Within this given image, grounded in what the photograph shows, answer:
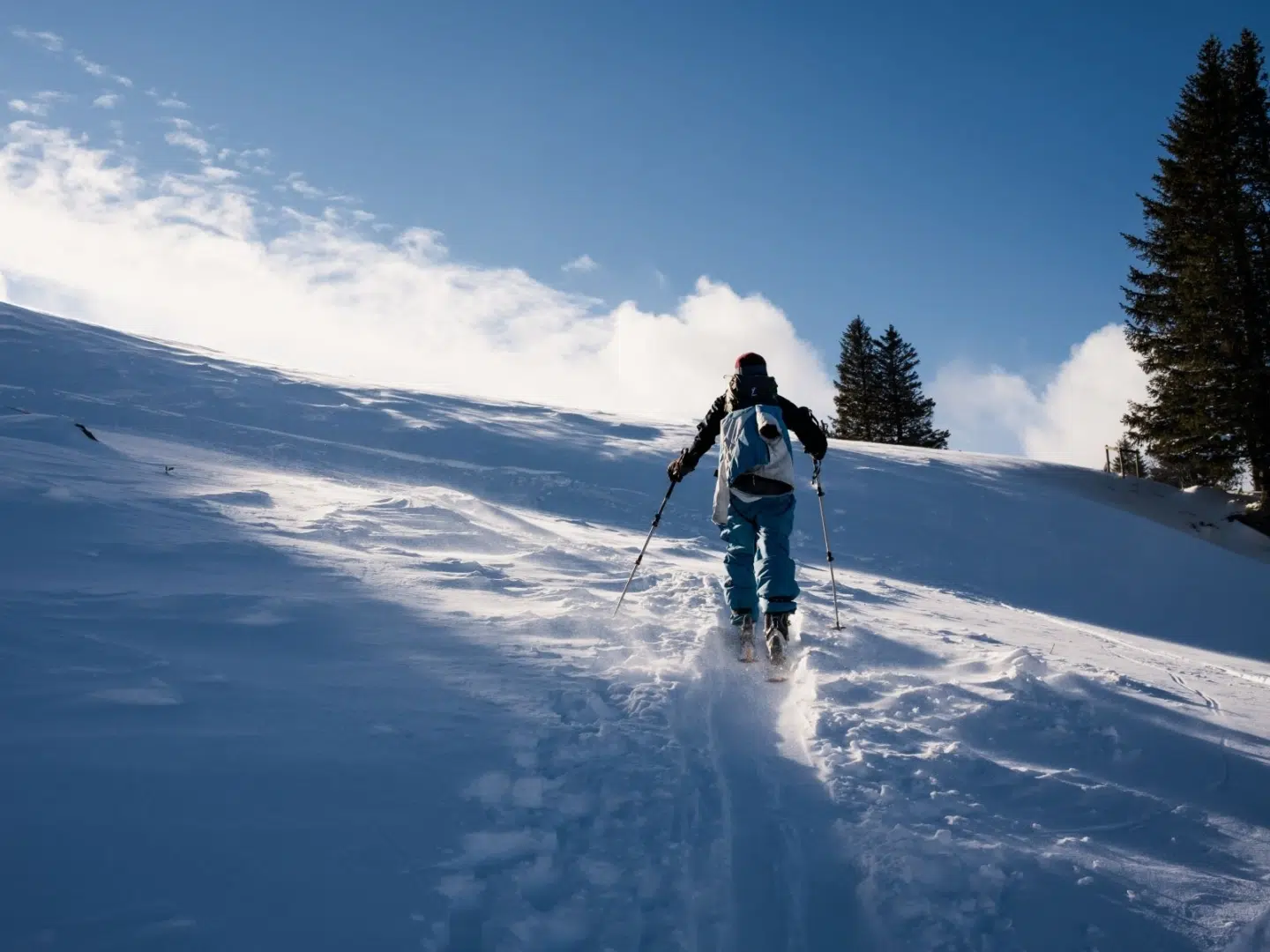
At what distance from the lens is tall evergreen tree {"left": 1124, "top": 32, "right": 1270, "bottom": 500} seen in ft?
60.1

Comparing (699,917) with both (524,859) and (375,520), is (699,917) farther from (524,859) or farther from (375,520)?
(375,520)

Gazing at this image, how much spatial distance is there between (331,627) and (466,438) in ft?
31.4

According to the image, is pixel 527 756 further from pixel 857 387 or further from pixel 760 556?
pixel 857 387

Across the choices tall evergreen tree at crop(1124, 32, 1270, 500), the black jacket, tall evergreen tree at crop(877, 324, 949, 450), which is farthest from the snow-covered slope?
tall evergreen tree at crop(877, 324, 949, 450)

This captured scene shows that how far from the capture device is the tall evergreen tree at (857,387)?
33969 mm

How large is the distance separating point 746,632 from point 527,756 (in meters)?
2.25

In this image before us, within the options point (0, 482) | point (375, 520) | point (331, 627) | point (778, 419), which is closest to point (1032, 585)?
point (778, 419)

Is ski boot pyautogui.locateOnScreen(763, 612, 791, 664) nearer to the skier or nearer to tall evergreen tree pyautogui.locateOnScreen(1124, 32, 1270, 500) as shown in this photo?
the skier

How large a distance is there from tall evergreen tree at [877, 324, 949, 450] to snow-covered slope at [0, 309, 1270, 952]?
2803 centimetres

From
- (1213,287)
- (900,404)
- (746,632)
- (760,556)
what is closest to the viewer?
(746,632)

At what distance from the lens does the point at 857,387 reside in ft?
114

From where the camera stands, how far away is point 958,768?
121 inches

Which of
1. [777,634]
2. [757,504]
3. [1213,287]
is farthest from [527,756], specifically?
[1213,287]

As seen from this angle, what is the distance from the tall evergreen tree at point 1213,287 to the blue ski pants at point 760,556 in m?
19.9
